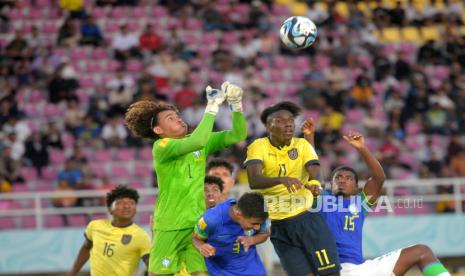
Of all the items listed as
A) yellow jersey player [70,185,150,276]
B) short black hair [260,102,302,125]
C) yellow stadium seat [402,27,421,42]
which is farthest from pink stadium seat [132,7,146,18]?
short black hair [260,102,302,125]

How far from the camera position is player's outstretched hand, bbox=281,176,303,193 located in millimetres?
8125

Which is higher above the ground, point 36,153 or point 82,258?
point 36,153

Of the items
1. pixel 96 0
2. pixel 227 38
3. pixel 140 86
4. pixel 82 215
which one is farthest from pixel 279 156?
pixel 96 0

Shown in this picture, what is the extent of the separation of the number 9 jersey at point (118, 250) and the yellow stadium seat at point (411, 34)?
11.8 meters

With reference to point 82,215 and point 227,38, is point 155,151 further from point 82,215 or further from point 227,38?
point 227,38

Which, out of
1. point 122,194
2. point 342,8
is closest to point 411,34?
point 342,8

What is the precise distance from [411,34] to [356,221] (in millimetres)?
12601

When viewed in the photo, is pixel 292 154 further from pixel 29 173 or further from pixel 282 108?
pixel 29 173

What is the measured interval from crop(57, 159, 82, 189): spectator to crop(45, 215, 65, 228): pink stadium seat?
57cm

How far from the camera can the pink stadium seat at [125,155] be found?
1697cm

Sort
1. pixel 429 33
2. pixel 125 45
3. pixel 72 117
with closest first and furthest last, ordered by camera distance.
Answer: pixel 72 117, pixel 125 45, pixel 429 33

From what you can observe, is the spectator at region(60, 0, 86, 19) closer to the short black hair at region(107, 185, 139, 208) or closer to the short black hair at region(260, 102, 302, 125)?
the short black hair at region(107, 185, 139, 208)

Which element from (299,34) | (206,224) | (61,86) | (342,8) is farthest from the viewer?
(342,8)

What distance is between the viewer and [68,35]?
19375 millimetres
